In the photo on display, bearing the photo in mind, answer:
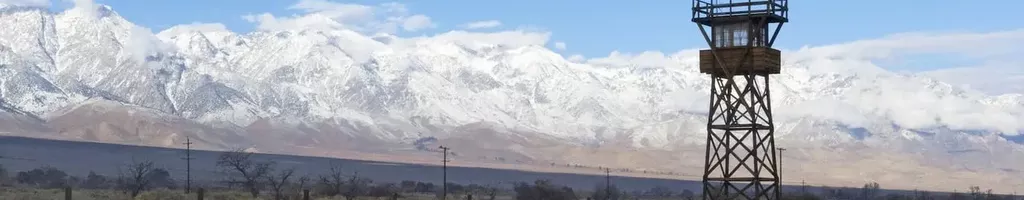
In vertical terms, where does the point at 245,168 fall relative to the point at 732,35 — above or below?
below

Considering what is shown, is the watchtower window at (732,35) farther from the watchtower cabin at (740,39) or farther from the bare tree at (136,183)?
the bare tree at (136,183)

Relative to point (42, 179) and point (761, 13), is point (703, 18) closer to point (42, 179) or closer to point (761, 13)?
point (761, 13)

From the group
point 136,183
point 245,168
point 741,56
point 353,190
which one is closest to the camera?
point 741,56

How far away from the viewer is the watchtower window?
36969mm

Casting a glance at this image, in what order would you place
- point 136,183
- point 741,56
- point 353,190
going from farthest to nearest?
point 136,183 < point 353,190 < point 741,56

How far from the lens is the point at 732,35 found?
37125 mm

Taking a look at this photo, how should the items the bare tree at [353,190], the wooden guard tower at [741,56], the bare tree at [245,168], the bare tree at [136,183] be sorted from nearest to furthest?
the wooden guard tower at [741,56], the bare tree at [353,190], the bare tree at [136,183], the bare tree at [245,168]

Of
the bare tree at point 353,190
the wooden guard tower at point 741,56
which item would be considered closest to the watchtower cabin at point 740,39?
the wooden guard tower at point 741,56

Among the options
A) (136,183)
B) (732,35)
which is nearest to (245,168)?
(136,183)

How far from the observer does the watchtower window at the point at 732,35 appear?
37.0 metres

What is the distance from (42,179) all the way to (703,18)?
11296cm

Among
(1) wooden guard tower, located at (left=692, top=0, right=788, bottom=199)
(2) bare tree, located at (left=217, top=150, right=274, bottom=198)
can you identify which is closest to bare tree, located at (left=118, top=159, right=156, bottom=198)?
(2) bare tree, located at (left=217, top=150, right=274, bottom=198)

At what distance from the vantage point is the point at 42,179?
13962 centimetres

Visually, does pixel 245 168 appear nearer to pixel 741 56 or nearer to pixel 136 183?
pixel 136 183
